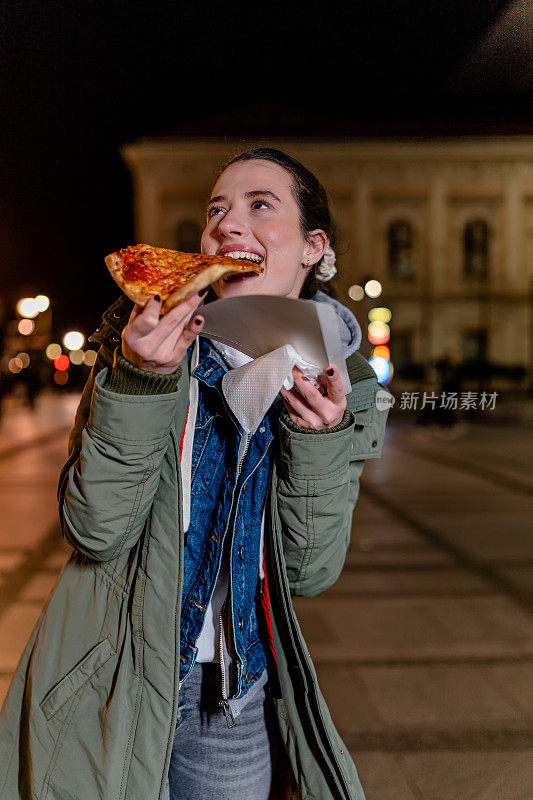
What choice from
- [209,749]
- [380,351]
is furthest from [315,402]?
[380,351]

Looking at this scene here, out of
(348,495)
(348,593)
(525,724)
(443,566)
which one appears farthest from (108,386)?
(443,566)

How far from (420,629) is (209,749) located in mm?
3325

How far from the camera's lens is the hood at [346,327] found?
5.59 feet

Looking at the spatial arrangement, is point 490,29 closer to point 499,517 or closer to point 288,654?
point 288,654

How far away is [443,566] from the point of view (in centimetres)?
584

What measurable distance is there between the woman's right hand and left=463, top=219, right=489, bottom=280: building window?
3517 centimetres

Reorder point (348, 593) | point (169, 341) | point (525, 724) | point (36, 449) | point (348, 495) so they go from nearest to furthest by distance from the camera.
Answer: point (169, 341)
point (348, 495)
point (525, 724)
point (348, 593)
point (36, 449)

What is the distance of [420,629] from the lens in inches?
177

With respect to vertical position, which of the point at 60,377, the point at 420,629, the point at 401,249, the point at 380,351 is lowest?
the point at 60,377

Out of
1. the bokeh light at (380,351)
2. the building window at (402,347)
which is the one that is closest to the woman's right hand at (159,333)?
the bokeh light at (380,351)

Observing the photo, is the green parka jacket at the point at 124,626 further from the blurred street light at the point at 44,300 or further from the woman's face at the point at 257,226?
the blurred street light at the point at 44,300

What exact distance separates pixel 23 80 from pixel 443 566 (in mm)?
5010

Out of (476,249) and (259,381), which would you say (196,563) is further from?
(476,249)

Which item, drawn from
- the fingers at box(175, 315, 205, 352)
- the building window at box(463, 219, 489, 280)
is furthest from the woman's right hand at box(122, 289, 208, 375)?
the building window at box(463, 219, 489, 280)
